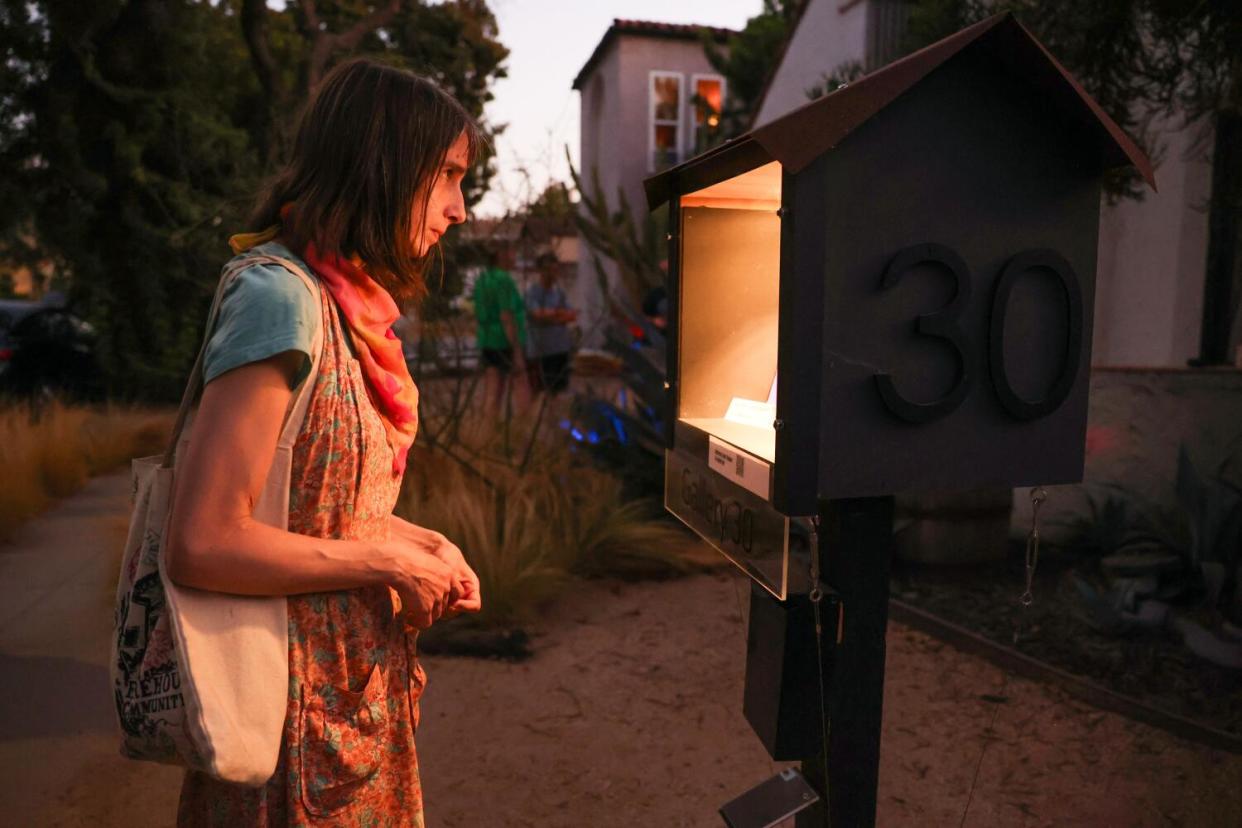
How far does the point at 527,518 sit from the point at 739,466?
314cm

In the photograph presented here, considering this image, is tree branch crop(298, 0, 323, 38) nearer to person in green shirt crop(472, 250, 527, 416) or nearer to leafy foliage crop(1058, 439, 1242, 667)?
person in green shirt crop(472, 250, 527, 416)

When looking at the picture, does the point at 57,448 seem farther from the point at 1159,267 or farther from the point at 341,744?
the point at 1159,267

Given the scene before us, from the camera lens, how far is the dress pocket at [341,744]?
1.36 metres

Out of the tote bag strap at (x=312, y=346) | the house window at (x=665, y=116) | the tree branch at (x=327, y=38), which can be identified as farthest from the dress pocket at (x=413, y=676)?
the house window at (x=665, y=116)

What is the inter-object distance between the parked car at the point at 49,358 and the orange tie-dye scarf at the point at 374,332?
392 inches

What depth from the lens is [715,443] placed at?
174 cm

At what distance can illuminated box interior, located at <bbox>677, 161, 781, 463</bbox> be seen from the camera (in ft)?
6.38

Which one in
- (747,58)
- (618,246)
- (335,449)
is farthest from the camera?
(747,58)

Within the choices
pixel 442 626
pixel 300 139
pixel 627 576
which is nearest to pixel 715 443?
pixel 300 139

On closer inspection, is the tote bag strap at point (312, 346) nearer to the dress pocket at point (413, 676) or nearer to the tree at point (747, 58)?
the dress pocket at point (413, 676)

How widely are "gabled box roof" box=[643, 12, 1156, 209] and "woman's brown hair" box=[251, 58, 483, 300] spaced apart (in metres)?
0.48

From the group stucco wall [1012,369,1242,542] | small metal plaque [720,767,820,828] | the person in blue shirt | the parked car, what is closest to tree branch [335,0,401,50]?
the person in blue shirt

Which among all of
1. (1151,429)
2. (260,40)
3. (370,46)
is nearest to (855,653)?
(1151,429)

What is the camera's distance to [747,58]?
17750mm
